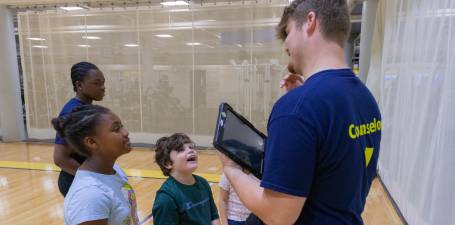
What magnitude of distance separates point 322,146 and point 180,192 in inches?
40.1

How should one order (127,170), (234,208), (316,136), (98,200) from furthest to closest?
1. (127,170)
2. (234,208)
3. (98,200)
4. (316,136)

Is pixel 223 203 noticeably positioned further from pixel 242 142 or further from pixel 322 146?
pixel 322 146

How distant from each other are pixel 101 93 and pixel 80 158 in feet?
1.52

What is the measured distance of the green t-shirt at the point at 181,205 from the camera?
1.51 meters

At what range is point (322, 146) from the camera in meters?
0.73

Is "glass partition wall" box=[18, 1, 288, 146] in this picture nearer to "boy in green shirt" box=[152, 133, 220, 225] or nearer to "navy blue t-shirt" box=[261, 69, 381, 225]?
"boy in green shirt" box=[152, 133, 220, 225]

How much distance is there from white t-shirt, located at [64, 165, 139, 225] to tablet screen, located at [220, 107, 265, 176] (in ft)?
1.77

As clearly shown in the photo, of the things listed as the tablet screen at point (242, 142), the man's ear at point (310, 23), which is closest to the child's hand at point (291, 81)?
the tablet screen at point (242, 142)

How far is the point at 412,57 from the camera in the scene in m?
2.89

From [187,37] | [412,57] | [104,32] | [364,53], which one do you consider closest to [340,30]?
[412,57]

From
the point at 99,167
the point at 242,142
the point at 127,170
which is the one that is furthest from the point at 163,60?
the point at 242,142

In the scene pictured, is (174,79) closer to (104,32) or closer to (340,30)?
(104,32)

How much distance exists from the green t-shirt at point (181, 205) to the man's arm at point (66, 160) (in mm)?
447

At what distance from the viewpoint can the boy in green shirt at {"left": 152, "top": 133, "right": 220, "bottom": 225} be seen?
152cm
